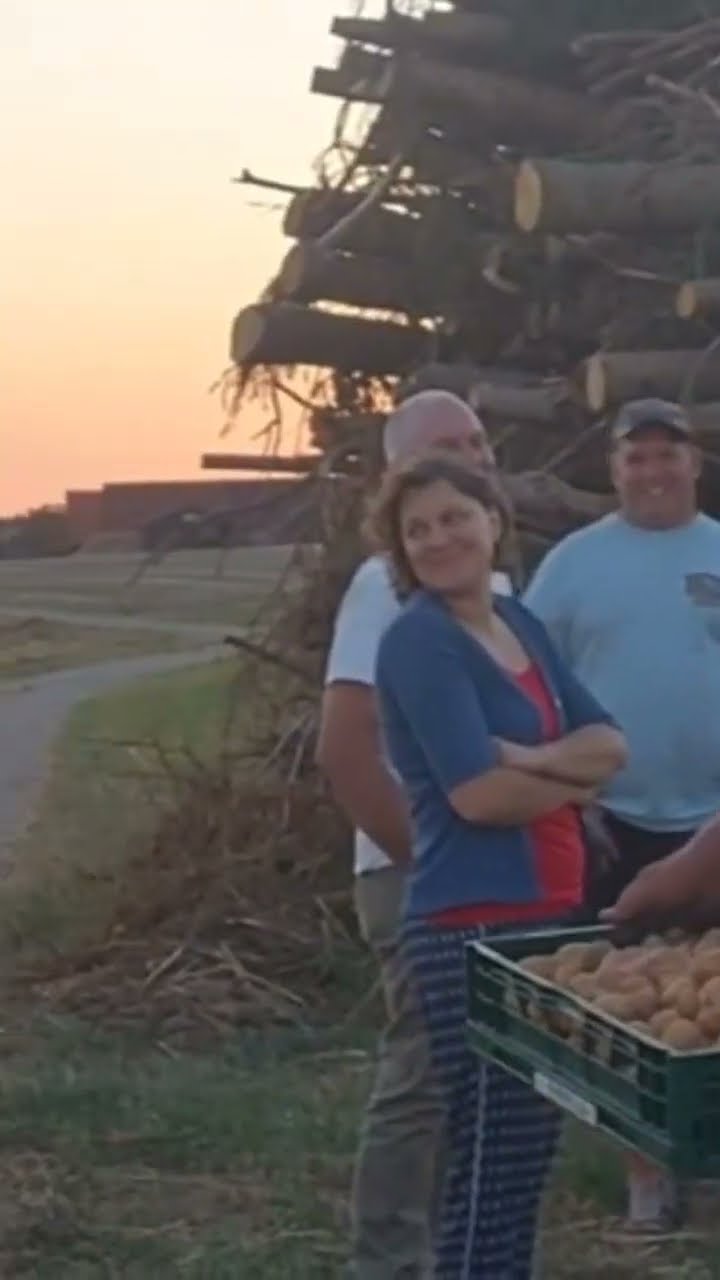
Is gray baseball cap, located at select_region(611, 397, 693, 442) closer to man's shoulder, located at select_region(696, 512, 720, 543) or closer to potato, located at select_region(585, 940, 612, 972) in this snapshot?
man's shoulder, located at select_region(696, 512, 720, 543)

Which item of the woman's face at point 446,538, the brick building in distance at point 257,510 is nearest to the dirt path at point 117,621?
the brick building in distance at point 257,510

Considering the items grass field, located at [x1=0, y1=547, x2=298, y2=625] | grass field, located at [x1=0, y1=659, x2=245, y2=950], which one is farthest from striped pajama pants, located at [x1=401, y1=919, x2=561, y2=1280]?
grass field, located at [x1=0, y1=547, x2=298, y2=625]

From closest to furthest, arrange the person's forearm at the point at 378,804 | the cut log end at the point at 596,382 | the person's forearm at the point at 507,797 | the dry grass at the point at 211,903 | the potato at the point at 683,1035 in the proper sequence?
the potato at the point at 683,1035
the person's forearm at the point at 507,797
the person's forearm at the point at 378,804
the dry grass at the point at 211,903
the cut log end at the point at 596,382

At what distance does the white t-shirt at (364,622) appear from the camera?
15.5 ft

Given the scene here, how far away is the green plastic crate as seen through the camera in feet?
9.22

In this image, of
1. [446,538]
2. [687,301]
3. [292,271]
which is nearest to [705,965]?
[446,538]

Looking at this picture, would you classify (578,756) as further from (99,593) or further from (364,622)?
(99,593)

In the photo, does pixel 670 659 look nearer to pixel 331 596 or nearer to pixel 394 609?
pixel 394 609

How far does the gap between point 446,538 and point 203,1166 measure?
2.56 m

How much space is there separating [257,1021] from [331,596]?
1913mm

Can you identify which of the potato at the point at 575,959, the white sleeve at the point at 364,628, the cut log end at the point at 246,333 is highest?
the cut log end at the point at 246,333

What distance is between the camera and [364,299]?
9.84 meters

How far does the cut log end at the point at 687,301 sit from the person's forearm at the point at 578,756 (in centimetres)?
415

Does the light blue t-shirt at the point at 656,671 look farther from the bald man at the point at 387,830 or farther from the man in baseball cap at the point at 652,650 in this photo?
the bald man at the point at 387,830
